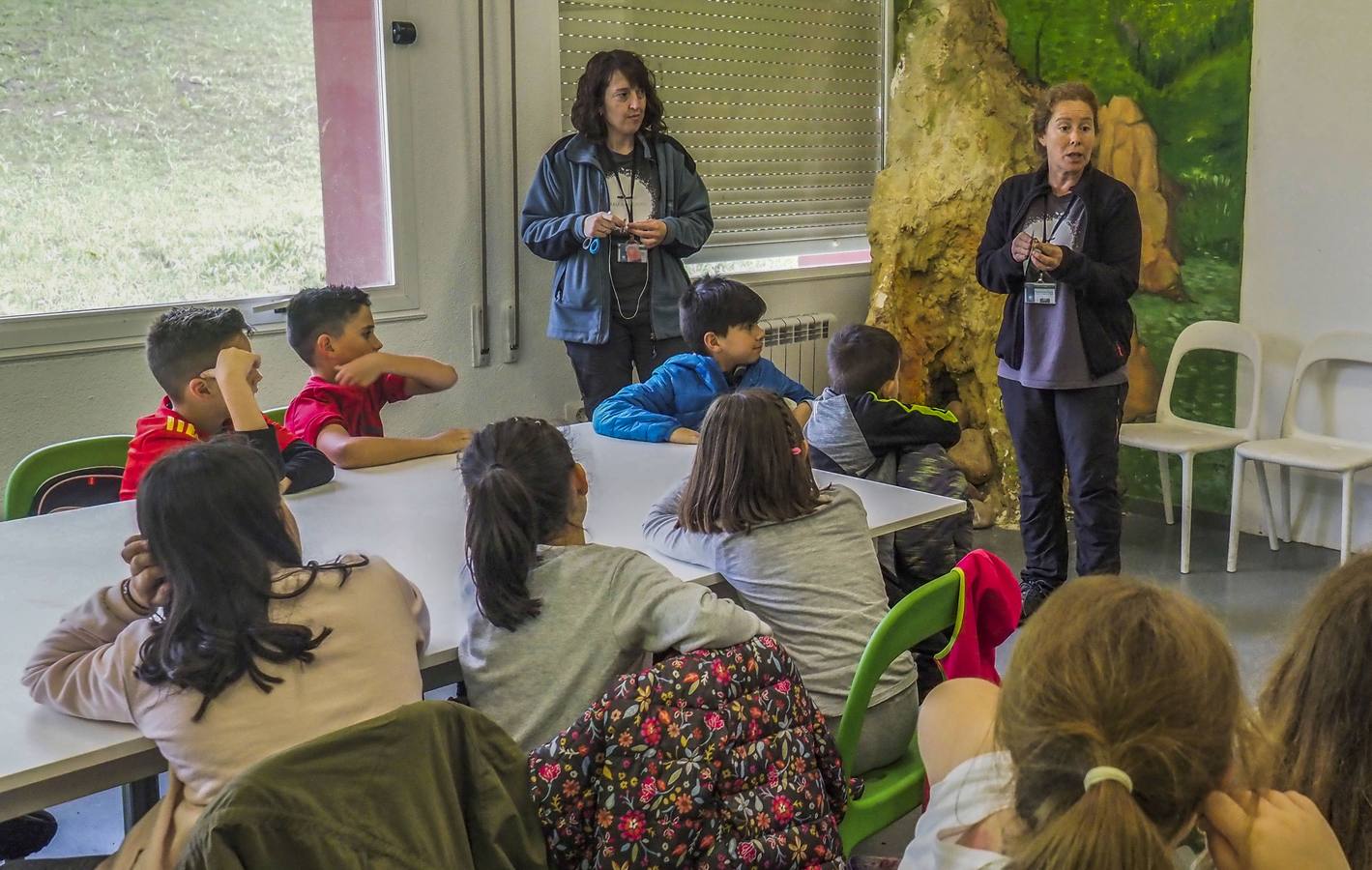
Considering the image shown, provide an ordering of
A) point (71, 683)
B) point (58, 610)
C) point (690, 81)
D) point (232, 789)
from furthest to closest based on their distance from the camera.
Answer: point (690, 81), point (58, 610), point (71, 683), point (232, 789)

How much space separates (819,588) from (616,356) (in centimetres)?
237

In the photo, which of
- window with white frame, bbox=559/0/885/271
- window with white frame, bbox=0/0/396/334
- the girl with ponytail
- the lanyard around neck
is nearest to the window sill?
window with white frame, bbox=0/0/396/334

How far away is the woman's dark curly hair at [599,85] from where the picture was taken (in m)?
4.17

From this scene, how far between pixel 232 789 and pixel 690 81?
4275 mm

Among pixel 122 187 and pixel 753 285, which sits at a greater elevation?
pixel 122 187

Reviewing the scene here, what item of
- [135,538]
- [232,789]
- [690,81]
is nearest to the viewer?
[232,789]

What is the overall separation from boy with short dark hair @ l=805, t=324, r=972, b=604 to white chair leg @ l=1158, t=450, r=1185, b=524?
7.55 ft

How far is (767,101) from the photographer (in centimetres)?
532

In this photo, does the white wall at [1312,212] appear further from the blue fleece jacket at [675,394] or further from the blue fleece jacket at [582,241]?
the blue fleece jacket at [675,394]

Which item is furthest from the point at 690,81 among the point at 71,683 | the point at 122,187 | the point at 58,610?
the point at 71,683

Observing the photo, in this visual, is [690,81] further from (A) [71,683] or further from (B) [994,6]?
(A) [71,683]

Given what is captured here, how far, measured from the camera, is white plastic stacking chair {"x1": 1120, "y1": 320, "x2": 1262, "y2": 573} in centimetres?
443

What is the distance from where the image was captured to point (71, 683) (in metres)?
1.56

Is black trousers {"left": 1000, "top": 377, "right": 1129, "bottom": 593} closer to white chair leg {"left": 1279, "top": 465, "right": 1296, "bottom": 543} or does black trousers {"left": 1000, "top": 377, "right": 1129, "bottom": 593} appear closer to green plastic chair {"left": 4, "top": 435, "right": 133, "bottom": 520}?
white chair leg {"left": 1279, "top": 465, "right": 1296, "bottom": 543}
